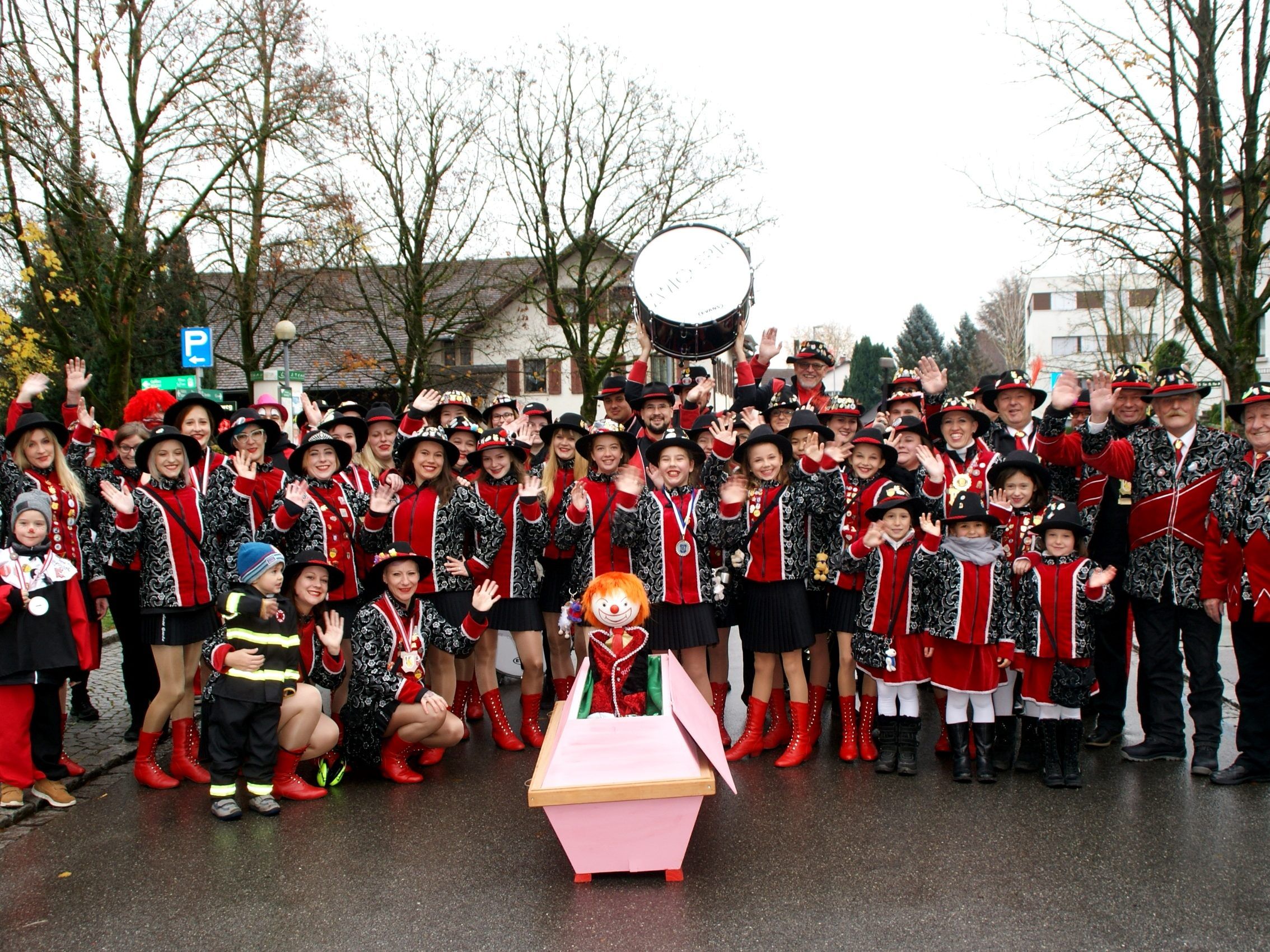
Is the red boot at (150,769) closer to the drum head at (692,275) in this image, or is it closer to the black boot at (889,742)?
the black boot at (889,742)

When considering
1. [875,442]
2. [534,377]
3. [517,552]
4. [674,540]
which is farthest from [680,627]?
[534,377]

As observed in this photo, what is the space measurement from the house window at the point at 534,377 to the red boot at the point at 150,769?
31.1m

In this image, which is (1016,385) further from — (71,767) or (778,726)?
(71,767)

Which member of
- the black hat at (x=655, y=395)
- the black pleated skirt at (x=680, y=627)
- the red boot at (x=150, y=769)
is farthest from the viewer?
the black hat at (x=655, y=395)

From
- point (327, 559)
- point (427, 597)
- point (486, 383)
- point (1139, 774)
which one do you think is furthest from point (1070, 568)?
point (486, 383)

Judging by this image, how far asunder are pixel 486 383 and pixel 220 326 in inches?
A: 490

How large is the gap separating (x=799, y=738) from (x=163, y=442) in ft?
13.8

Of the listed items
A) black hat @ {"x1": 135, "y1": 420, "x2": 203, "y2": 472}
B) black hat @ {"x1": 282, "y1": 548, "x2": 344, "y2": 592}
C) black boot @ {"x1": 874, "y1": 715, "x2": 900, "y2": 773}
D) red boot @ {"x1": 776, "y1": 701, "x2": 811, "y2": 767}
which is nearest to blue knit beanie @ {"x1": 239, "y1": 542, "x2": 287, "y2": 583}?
black hat @ {"x1": 282, "y1": 548, "x2": 344, "y2": 592}

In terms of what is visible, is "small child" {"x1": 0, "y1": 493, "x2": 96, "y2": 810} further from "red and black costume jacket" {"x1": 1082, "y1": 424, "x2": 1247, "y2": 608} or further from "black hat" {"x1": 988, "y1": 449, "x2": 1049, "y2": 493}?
"red and black costume jacket" {"x1": 1082, "y1": 424, "x2": 1247, "y2": 608}

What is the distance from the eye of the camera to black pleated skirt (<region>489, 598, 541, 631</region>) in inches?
257

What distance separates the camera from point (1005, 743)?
6027 millimetres

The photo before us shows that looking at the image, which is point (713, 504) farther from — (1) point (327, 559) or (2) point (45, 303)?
(2) point (45, 303)

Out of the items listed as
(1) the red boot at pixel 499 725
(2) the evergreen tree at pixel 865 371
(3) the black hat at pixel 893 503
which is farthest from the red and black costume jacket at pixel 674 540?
(2) the evergreen tree at pixel 865 371

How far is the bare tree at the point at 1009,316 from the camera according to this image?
61312 mm
